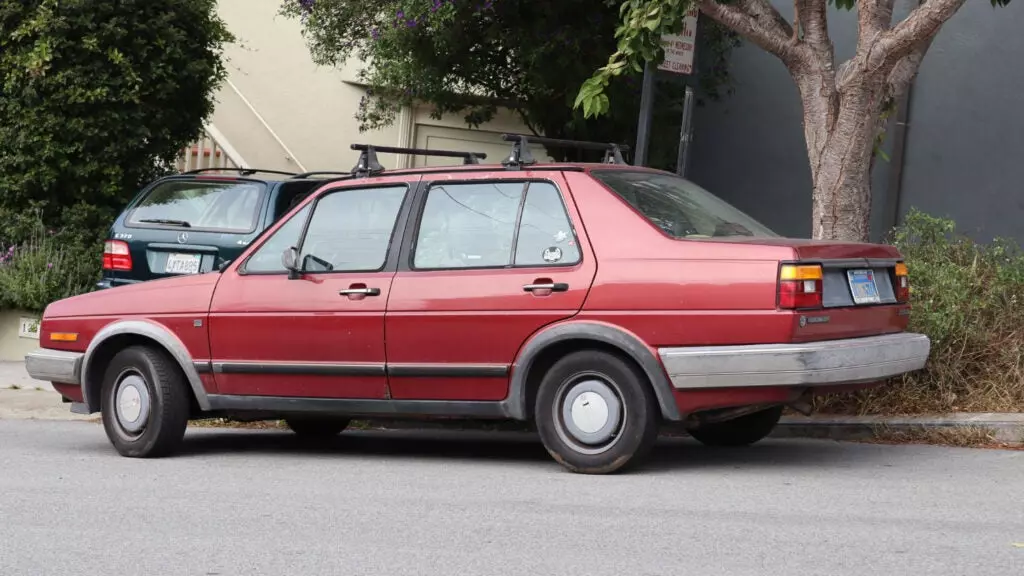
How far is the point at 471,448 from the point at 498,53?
619 centimetres

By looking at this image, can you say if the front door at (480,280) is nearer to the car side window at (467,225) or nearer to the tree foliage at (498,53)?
the car side window at (467,225)

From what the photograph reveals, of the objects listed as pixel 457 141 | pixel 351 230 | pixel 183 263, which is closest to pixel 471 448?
pixel 351 230

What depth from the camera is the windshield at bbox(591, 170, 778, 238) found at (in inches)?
293

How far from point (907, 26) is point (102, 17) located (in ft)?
24.8

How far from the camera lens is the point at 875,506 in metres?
6.51

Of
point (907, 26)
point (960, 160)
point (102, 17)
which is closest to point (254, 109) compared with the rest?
point (102, 17)

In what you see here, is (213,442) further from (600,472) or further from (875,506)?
(875,506)

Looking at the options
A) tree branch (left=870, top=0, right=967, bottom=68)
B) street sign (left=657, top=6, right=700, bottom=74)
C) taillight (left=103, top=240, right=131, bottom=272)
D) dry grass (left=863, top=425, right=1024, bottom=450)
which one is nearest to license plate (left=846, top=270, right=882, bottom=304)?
dry grass (left=863, top=425, right=1024, bottom=450)

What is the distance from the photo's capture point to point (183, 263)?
10914 millimetres

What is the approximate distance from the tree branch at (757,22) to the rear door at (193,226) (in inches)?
139

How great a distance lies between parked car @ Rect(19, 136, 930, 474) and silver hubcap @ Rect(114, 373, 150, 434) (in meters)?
0.01

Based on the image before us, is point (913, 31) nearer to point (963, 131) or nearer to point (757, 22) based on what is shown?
point (757, 22)

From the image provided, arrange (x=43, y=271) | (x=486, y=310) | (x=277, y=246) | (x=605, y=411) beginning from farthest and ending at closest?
(x=43, y=271) < (x=277, y=246) < (x=486, y=310) < (x=605, y=411)

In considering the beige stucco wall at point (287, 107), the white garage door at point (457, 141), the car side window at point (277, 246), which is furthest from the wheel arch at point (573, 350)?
the beige stucco wall at point (287, 107)
